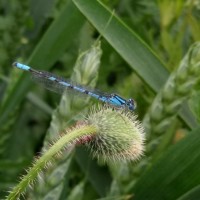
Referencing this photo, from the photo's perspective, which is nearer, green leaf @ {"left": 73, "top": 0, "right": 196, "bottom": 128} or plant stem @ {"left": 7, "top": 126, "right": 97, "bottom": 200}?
plant stem @ {"left": 7, "top": 126, "right": 97, "bottom": 200}

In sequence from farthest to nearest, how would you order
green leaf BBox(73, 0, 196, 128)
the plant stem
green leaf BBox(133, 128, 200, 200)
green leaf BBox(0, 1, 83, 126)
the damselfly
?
green leaf BBox(0, 1, 83, 126) < green leaf BBox(73, 0, 196, 128) < green leaf BBox(133, 128, 200, 200) < the damselfly < the plant stem

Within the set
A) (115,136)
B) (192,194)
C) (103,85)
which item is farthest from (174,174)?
(103,85)

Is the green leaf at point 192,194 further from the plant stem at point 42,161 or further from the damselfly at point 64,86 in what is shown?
the plant stem at point 42,161

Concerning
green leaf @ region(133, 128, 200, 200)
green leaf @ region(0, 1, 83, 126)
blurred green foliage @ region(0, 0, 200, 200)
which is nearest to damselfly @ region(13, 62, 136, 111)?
blurred green foliage @ region(0, 0, 200, 200)

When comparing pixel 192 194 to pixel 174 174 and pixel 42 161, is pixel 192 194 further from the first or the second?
pixel 42 161

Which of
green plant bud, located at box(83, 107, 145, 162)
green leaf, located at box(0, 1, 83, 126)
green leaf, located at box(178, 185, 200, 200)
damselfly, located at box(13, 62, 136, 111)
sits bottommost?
green leaf, located at box(178, 185, 200, 200)

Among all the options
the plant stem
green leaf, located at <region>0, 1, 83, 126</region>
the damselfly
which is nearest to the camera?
the plant stem

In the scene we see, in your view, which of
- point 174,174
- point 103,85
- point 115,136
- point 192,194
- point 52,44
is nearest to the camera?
point 115,136

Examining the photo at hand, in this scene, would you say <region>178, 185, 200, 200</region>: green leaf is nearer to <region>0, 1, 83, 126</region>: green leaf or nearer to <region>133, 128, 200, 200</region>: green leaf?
<region>133, 128, 200, 200</region>: green leaf
